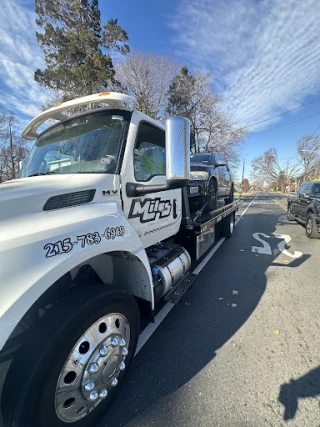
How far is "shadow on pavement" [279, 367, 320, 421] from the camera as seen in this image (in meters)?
1.85

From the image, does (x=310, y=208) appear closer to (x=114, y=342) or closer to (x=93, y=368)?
(x=114, y=342)

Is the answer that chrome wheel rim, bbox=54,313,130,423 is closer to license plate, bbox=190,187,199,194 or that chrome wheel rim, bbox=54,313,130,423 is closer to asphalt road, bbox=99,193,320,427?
asphalt road, bbox=99,193,320,427

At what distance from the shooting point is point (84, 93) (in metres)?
15.7

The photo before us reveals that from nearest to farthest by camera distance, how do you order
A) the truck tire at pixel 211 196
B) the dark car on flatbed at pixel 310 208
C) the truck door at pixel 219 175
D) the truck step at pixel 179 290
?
the truck step at pixel 179 290 < the truck tire at pixel 211 196 < the truck door at pixel 219 175 < the dark car on flatbed at pixel 310 208

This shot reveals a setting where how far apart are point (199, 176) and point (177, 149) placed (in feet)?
11.7

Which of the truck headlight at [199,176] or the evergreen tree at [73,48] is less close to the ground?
Result: the evergreen tree at [73,48]

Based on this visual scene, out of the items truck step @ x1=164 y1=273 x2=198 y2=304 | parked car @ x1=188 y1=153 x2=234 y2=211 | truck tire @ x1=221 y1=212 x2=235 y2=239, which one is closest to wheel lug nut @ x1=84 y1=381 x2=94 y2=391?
truck step @ x1=164 y1=273 x2=198 y2=304

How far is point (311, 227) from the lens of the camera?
7645 mm

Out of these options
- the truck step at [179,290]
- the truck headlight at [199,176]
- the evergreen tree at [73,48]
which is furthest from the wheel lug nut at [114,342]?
the evergreen tree at [73,48]

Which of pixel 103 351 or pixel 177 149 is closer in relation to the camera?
pixel 103 351

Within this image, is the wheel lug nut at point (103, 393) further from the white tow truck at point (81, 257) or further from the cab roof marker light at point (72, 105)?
the cab roof marker light at point (72, 105)

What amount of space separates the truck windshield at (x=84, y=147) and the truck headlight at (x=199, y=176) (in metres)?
3.30

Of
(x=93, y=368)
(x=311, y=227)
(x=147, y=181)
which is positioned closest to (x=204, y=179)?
(x=147, y=181)

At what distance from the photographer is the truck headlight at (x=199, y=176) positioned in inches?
210
